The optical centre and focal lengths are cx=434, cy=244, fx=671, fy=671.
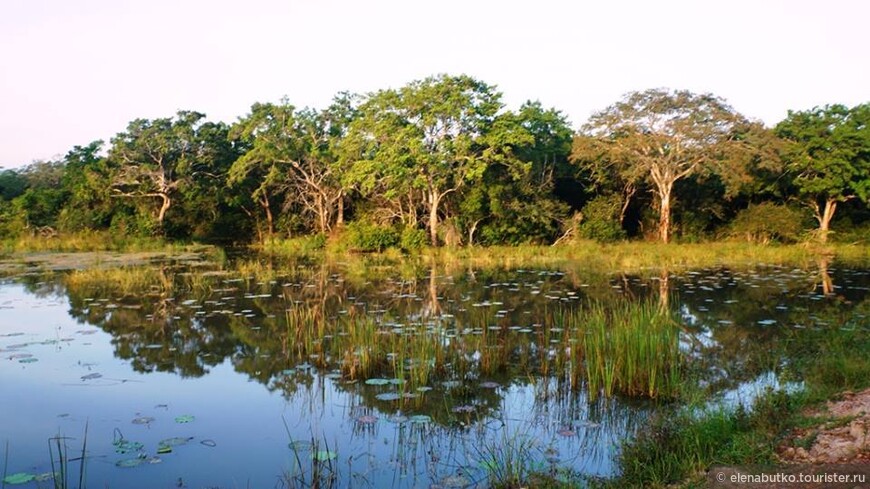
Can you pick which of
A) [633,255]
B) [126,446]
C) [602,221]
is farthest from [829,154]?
[126,446]

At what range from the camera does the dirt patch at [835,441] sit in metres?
4.00

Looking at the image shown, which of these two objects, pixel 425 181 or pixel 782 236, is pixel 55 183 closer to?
pixel 425 181

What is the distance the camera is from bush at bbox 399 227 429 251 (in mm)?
24266

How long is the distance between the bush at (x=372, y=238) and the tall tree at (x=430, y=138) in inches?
57.3

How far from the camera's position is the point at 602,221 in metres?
25.0

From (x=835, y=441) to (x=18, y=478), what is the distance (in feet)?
17.3

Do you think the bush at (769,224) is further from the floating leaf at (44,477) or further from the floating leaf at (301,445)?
the floating leaf at (44,477)

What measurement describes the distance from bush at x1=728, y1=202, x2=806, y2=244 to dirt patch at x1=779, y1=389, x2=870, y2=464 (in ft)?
71.9

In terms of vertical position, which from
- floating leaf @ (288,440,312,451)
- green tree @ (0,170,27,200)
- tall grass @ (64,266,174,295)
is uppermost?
green tree @ (0,170,27,200)

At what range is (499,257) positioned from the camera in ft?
70.7

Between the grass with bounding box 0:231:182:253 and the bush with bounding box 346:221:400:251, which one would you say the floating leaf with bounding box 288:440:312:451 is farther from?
the grass with bounding box 0:231:182:253

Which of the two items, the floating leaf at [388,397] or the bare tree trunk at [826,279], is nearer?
the floating leaf at [388,397]

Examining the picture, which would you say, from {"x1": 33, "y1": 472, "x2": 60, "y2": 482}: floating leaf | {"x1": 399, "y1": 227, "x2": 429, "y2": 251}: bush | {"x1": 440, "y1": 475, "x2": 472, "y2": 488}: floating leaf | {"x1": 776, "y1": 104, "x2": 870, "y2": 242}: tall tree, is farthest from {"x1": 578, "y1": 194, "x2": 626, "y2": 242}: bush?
{"x1": 33, "y1": 472, "x2": 60, "y2": 482}: floating leaf

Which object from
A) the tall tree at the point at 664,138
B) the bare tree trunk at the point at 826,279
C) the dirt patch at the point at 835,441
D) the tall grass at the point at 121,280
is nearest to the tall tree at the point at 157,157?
the tall grass at the point at 121,280
